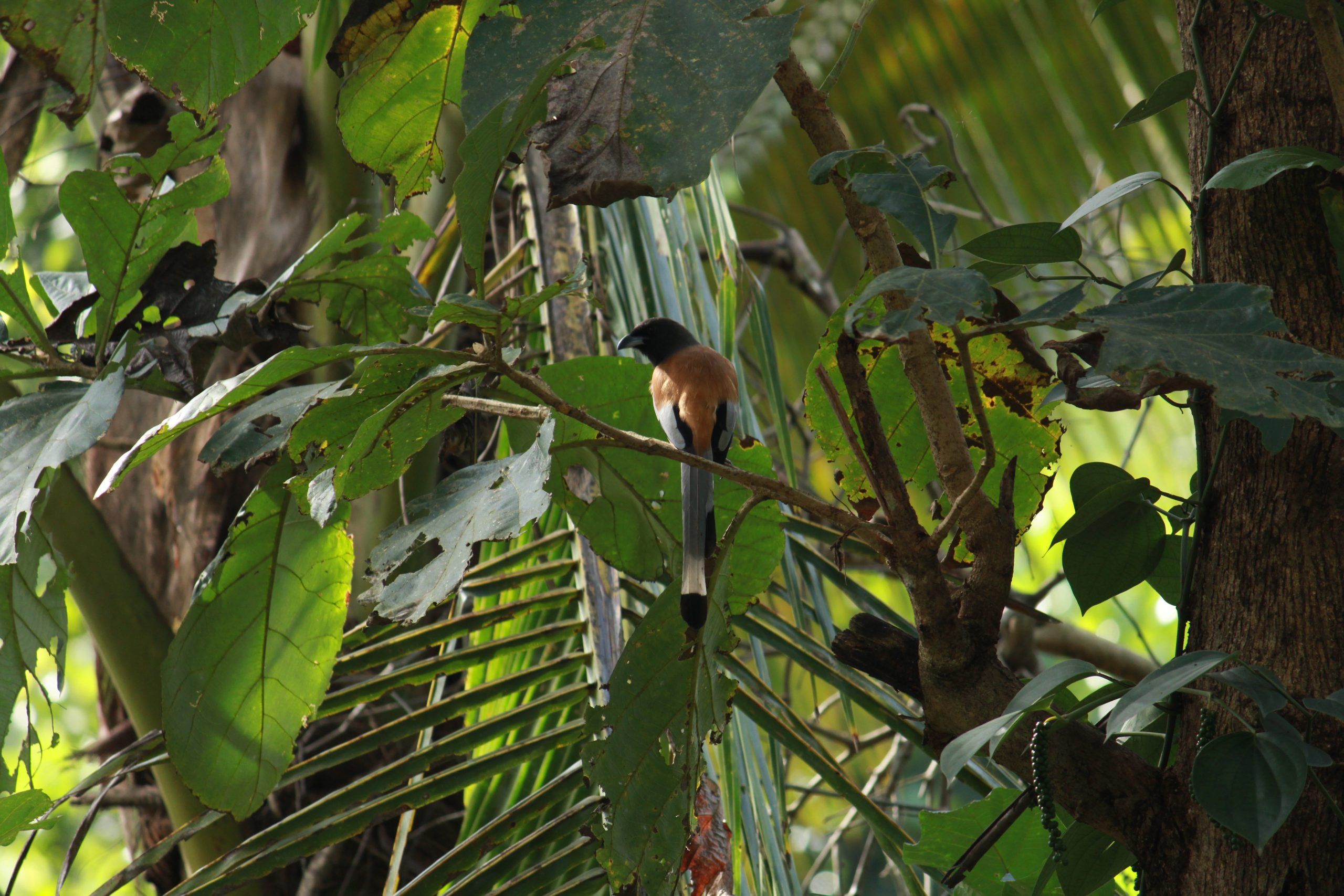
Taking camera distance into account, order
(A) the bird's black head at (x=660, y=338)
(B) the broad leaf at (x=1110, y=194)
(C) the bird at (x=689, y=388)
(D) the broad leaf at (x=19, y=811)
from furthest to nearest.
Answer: (A) the bird's black head at (x=660, y=338)
(C) the bird at (x=689, y=388)
(D) the broad leaf at (x=19, y=811)
(B) the broad leaf at (x=1110, y=194)

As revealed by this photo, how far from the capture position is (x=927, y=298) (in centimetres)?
66

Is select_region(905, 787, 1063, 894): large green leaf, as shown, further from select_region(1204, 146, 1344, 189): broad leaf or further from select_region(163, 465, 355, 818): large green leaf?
select_region(163, 465, 355, 818): large green leaf

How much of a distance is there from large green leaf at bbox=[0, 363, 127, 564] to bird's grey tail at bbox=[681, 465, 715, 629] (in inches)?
23.7

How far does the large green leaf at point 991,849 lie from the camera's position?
101 centimetres

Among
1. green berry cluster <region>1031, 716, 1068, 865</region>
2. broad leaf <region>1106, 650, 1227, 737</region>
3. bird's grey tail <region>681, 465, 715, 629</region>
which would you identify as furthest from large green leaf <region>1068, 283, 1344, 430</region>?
bird's grey tail <region>681, 465, 715, 629</region>

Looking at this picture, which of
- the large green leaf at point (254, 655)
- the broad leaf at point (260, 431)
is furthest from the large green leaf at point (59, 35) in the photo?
the large green leaf at point (254, 655)

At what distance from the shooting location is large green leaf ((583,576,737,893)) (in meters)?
1.06

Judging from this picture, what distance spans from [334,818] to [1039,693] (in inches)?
40.0

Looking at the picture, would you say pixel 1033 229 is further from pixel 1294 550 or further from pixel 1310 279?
pixel 1294 550

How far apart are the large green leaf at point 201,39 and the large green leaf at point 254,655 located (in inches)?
18.1

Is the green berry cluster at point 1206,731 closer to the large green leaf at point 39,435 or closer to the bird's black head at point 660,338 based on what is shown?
the large green leaf at point 39,435

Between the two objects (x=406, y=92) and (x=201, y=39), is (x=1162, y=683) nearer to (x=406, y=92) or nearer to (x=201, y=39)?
(x=406, y=92)

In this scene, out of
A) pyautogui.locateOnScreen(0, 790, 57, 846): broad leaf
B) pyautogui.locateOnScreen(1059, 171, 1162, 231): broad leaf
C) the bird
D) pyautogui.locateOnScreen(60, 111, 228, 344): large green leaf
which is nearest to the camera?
pyautogui.locateOnScreen(1059, 171, 1162, 231): broad leaf

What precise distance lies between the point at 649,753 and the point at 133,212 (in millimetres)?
914
